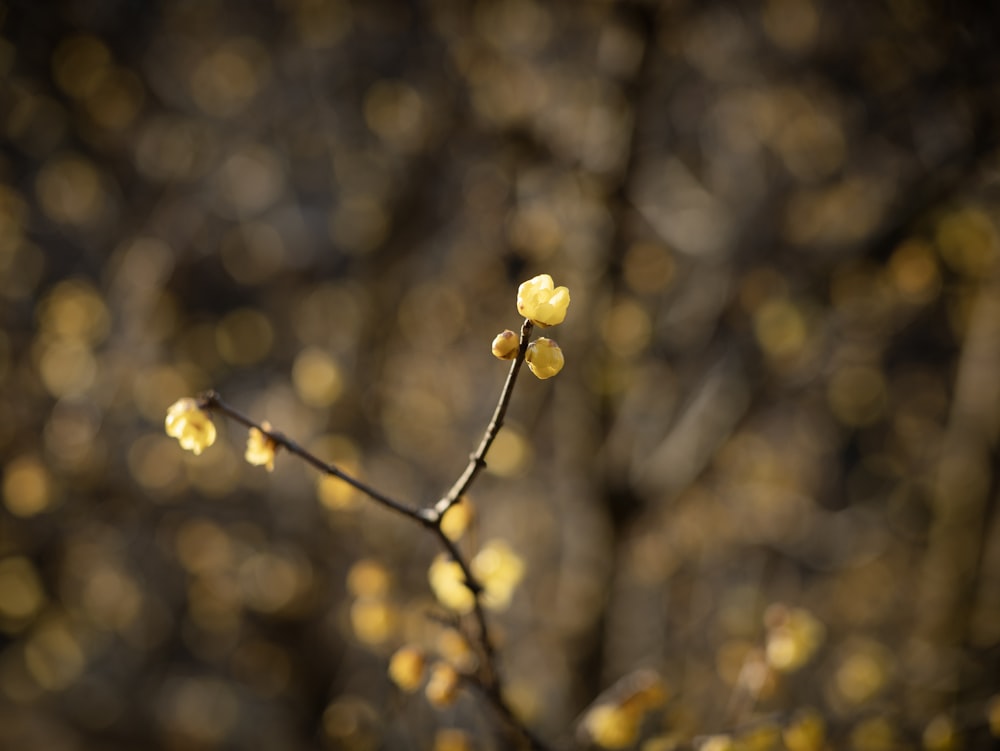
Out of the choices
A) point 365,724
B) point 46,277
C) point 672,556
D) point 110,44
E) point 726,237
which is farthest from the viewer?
point 46,277

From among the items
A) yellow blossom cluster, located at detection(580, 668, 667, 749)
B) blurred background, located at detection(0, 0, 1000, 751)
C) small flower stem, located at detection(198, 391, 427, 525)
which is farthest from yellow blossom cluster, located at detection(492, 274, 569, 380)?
blurred background, located at detection(0, 0, 1000, 751)

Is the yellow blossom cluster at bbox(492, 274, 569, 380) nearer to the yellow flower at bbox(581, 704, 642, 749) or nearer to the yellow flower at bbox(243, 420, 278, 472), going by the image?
the yellow flower at bbox(243, 420, 278, 472)

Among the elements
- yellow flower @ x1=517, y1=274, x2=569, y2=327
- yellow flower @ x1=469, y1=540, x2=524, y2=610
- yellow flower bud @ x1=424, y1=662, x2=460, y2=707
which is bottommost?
yellow flower bud @ x1=424, y1=662, x2=460, y2=707

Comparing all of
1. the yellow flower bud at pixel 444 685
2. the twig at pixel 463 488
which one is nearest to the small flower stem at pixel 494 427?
the twig at pixel 463 488

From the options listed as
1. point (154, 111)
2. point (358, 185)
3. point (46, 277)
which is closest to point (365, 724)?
point (358, 185)

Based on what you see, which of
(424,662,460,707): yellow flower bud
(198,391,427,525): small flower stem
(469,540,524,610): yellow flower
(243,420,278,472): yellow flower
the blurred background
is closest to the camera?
(198,391,427,525): small flower stem

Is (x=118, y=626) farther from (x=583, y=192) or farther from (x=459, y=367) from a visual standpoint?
(x=583, y=192)
